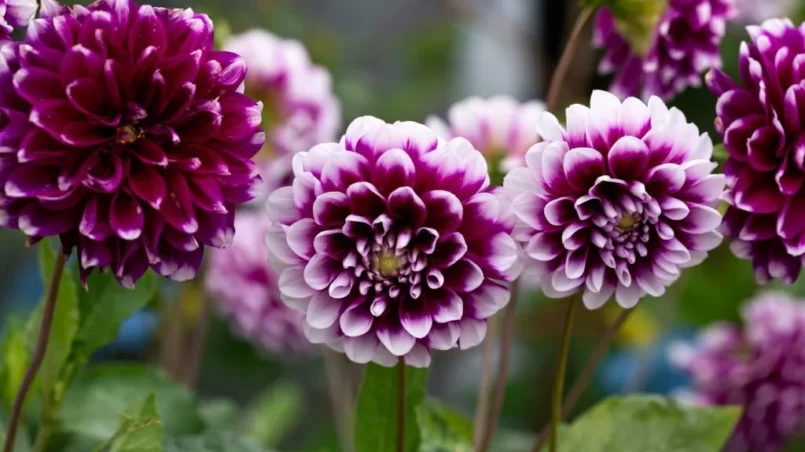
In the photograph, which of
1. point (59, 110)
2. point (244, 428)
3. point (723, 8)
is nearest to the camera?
point (59, 110)

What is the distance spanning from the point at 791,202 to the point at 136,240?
21cm

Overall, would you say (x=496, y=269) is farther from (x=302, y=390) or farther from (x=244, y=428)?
(x=302, y=390)

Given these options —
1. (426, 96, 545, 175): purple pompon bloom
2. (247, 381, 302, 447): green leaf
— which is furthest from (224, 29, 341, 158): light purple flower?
(247, 381, 302, 447): green leaf

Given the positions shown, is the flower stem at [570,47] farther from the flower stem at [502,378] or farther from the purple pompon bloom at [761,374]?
the purple pompon bloom at [761,374]

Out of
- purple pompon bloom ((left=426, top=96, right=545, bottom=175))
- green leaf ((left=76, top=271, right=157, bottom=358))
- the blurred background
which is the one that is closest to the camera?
green leaf ((left=76, top=271, right=157, bottom=358))

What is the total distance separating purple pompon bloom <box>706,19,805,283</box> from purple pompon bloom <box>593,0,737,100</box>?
0.07 metres

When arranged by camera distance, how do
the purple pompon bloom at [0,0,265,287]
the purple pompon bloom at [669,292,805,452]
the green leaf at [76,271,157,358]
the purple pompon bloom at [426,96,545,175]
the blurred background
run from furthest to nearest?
1. the blurred background
2. the purple pompon bloom at [669,292,805,452]
3. the purple pompon bloom at [426,96,545,175]
4. the green leaf at [76,271,157,358]
5. the purple pompon bloom at [0,0,265,287]

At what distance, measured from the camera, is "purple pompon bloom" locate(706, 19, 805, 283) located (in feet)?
0.96

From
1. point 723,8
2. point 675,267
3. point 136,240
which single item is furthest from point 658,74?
point 136,240

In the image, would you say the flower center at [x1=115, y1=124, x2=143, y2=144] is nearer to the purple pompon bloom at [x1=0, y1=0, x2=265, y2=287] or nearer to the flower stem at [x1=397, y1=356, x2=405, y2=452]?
the purple pompon bloom at [x1=0, y1=0, x2=265, y2=287]

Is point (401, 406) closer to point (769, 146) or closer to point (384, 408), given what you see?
point (384, 408)

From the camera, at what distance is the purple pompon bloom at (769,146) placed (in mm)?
292

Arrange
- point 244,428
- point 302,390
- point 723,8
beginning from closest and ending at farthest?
point 723,8, point 244,428, point 302,390

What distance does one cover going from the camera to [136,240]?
270 millimetres
